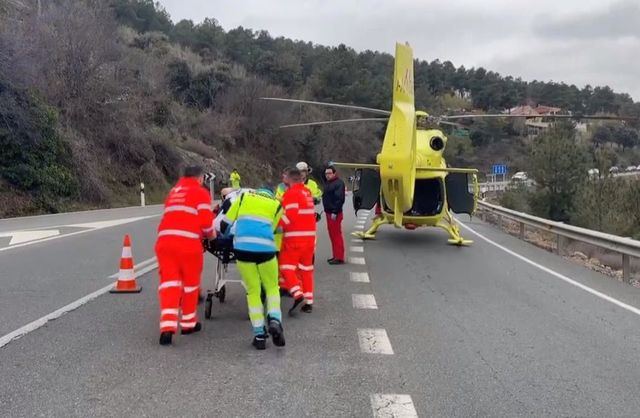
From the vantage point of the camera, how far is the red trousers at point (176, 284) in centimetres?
618

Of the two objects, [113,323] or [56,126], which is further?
[56,126]

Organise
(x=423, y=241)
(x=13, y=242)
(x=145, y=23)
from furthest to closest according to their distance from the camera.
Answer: (x=145, y=23) < (x=423, y=241) < (x=13, y=242)

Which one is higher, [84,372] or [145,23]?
[145,23]

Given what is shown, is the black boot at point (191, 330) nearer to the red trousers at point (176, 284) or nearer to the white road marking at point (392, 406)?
the red trousers at point (176, 284)

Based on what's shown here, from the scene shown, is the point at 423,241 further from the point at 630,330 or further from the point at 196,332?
the point at 196,332

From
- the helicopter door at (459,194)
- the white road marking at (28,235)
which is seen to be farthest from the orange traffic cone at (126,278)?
the helicopter door at (459,194)

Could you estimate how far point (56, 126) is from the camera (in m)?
27.1

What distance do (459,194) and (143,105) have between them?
27.7 m

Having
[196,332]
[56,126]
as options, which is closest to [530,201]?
[56,126]

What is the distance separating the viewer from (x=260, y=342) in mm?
6074

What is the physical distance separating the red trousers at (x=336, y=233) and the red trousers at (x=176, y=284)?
5.07m

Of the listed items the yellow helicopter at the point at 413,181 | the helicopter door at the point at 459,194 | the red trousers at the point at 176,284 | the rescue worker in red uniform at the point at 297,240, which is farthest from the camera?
the helicopter door at the point at 459,194

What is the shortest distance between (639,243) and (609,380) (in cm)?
634

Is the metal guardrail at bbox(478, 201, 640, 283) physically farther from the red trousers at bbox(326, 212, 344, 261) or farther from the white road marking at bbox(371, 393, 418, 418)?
the white road marking at bbox(371, 393, 418, 418)
